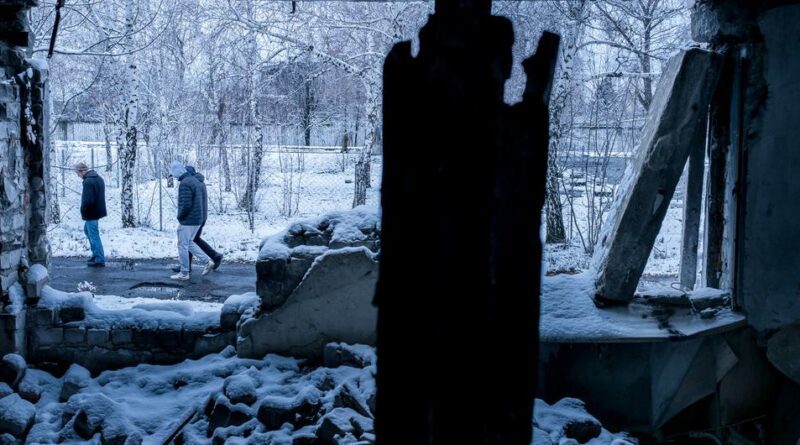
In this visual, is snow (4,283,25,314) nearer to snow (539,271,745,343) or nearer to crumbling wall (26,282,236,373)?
crumbling wall (26,282,236,373)

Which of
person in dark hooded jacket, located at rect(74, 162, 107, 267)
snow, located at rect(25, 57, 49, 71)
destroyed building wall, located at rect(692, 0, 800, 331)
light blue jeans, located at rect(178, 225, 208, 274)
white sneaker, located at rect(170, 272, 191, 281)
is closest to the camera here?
destroyed building wall, located at rect(692, 0, 800, 331)

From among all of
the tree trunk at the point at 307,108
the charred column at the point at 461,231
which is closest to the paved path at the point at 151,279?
the charred column at the point at 461,231

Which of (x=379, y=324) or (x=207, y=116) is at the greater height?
(x=207, y=116)

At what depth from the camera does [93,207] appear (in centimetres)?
971

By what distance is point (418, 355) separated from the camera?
1.46 m

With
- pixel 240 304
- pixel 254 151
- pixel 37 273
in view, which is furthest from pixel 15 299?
pixel 254 151

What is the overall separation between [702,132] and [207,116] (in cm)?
1519

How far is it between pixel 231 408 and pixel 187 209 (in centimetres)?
487

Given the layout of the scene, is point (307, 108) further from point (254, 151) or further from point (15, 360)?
point (15, 360)

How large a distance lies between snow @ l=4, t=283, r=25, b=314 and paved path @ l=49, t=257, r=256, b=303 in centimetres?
285

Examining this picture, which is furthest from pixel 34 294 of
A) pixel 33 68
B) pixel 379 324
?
pixel 379 324

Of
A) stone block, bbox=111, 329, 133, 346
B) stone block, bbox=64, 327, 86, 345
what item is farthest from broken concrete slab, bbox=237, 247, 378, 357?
stone block, bbox=64, 327, 86, 345

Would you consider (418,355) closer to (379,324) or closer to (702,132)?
(379,324)

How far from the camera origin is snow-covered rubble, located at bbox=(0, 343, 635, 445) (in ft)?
13.9
